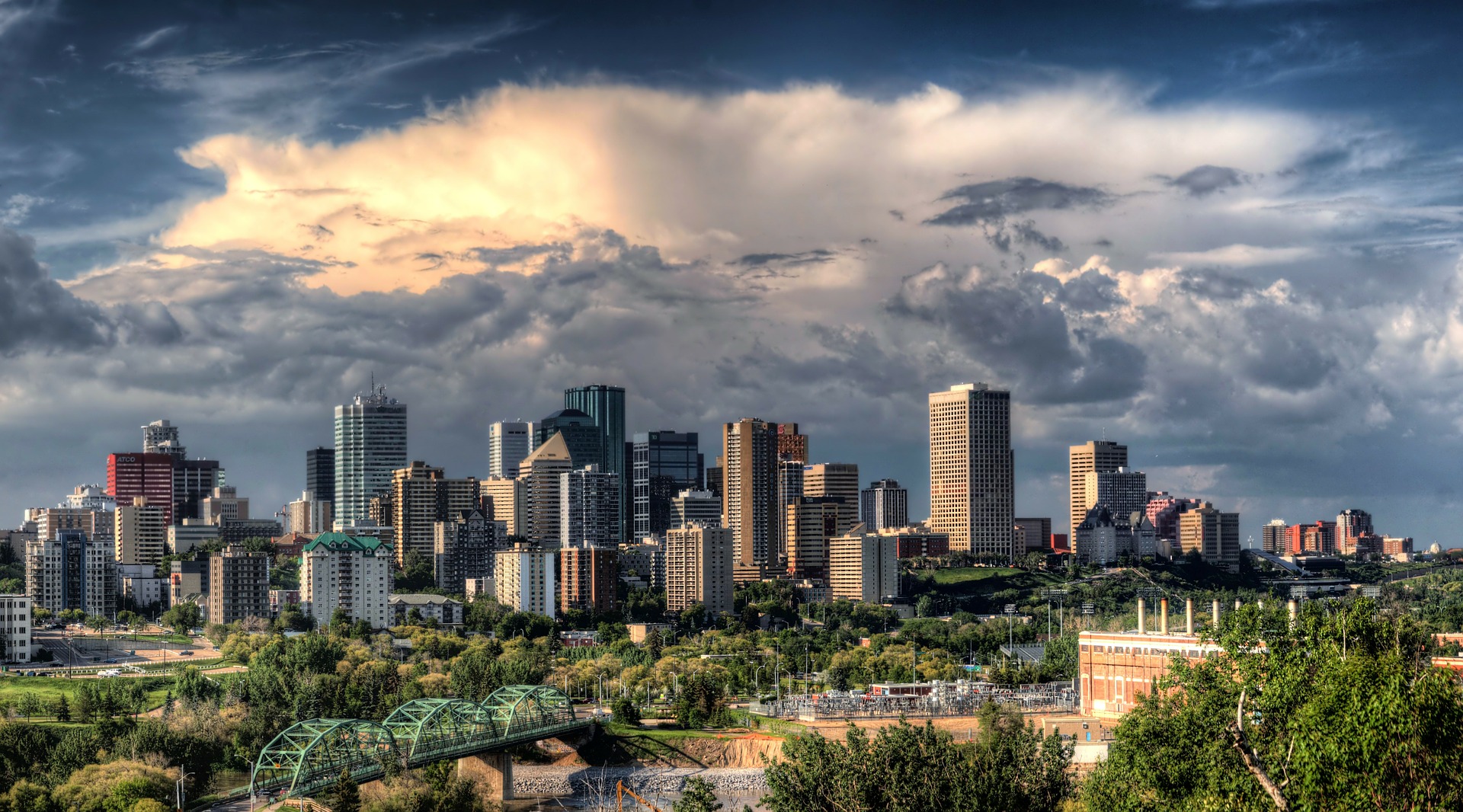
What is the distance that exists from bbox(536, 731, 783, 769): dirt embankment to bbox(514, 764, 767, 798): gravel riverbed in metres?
0.75

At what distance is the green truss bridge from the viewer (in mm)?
68250

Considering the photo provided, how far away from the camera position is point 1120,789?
3825 centimetres

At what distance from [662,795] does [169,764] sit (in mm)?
26379

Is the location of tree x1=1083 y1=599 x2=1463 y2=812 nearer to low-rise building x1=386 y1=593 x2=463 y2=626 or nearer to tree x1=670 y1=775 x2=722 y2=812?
tree x1=670 y1=775 x2=722 y2=812

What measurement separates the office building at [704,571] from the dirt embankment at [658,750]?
281ft

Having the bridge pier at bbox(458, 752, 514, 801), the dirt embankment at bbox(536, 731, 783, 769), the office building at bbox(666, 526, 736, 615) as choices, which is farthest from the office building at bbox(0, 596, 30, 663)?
the office building at bbox(666, 526, 736, 615)

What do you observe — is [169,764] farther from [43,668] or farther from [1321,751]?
[1321,751]

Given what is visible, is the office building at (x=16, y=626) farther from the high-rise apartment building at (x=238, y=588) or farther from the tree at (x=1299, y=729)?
the tree at (x=1299, y=729)

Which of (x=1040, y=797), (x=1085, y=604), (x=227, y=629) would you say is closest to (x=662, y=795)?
(x=1040, y=797)

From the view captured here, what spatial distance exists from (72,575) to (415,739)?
11086cm

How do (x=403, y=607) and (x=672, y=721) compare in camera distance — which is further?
(x=403, y=607)

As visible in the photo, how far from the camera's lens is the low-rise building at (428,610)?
160000 mm

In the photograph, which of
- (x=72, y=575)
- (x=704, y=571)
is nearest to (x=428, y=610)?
(x=704, y=571)

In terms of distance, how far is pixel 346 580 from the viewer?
15475 centimetres
